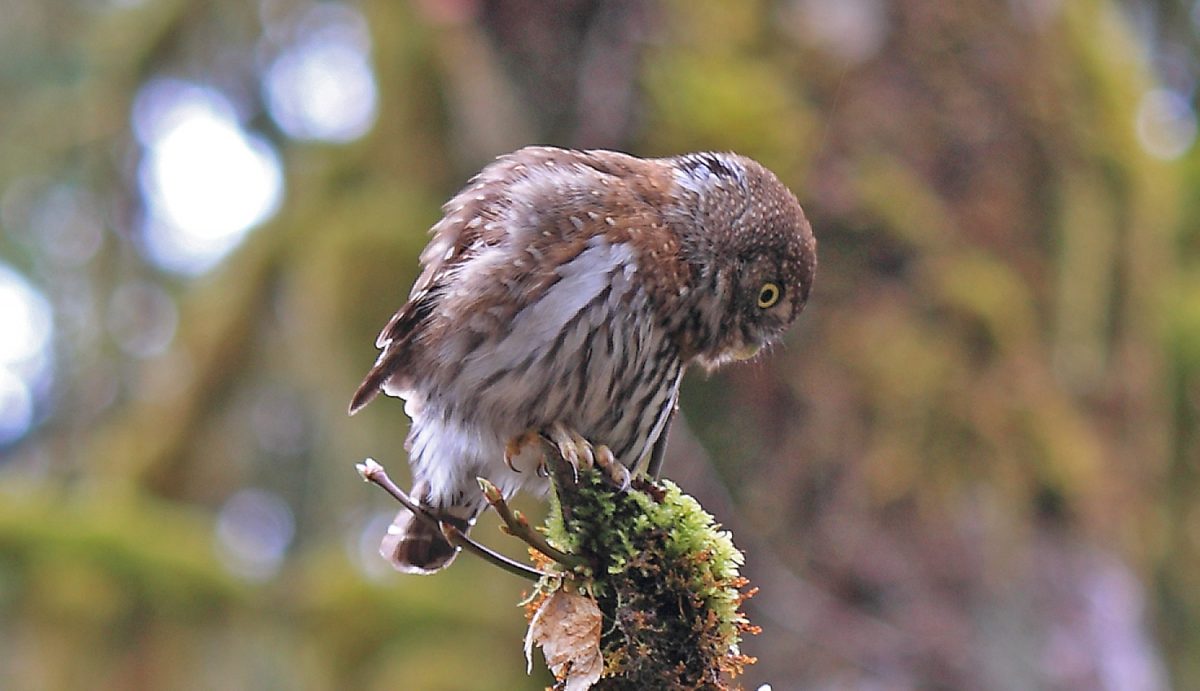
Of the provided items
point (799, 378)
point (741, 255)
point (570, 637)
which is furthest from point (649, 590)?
point (799, 378)

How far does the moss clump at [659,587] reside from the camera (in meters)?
1.80

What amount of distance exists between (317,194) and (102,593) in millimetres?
1649

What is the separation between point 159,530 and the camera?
15.5ft

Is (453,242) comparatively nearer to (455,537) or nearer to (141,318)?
(455,537)

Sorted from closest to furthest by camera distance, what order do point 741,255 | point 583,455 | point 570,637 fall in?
point 570,637, point 583,455, point 741,255

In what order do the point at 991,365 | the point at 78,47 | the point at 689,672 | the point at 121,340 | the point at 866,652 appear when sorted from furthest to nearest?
the point at 78,47 < the point at 121,340 < the point at 991,365 < the point at 866,652 < the point at 689,672

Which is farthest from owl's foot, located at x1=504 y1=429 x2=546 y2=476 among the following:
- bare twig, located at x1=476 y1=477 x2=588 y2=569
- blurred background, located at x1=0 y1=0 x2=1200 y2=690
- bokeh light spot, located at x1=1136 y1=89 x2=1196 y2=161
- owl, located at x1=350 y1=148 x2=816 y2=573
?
bokeh light spot, located at x1=1136 y1=89 x2=1196 y2=161

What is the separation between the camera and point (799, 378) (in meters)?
4.19

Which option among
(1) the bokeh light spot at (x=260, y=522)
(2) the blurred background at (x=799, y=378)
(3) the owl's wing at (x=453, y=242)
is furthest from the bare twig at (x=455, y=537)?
(1) the bokeh light spot at (x=260, y=522)

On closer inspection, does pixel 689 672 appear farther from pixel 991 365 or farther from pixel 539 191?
pixel 991 365

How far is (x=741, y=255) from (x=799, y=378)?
5.10 feet

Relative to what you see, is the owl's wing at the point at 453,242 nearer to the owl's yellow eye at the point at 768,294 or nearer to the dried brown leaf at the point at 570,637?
the owl's yellow eye at the point at 768,294

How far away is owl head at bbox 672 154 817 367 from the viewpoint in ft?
8.77

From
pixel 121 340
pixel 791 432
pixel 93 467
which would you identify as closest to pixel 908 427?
pixel 791 432
